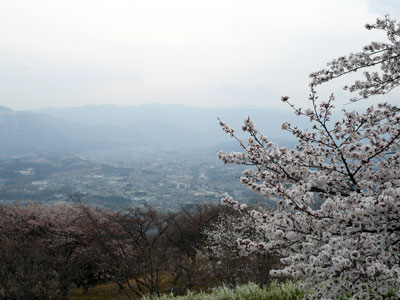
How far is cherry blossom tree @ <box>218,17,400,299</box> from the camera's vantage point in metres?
3.52

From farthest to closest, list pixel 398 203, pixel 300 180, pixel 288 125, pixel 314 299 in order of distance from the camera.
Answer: pixel 288 125, pixel 300 180, pixel 314 299, pixel 398 203

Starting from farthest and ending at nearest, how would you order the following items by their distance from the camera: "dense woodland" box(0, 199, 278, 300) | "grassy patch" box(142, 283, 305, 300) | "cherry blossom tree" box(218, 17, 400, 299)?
"dense woodland" box(0, 199, 278, 300) < "grassy patch" box(142, 283, 305, 300) < "cherry blossom tree" box(218, 17, 400, 299)

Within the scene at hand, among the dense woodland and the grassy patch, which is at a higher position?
the grassy patch

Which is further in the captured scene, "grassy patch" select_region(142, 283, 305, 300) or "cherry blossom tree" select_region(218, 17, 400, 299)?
"grassy patch" select_region(142, 283, 305, 300)

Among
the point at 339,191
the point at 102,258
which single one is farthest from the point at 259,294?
the point at 102,258

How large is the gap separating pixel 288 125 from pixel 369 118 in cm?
130

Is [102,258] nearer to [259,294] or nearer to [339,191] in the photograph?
[259,294]

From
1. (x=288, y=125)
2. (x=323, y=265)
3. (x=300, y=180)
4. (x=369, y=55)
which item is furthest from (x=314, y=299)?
(x=369, y=55)

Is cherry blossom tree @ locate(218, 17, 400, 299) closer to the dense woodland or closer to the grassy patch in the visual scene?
the grassy patch

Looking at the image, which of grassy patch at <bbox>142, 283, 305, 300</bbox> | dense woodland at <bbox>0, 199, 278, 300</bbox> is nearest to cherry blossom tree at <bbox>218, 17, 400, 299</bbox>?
grassy patch at <bbox>142, 283, 305, 300</bbox>

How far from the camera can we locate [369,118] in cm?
504

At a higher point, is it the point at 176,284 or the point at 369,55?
the point at 369,55

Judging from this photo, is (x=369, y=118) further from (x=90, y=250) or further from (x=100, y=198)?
(x=100, y=198)

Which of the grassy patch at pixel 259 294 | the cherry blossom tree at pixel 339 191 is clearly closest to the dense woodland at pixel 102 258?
the grassy patch at pixel 259 294
